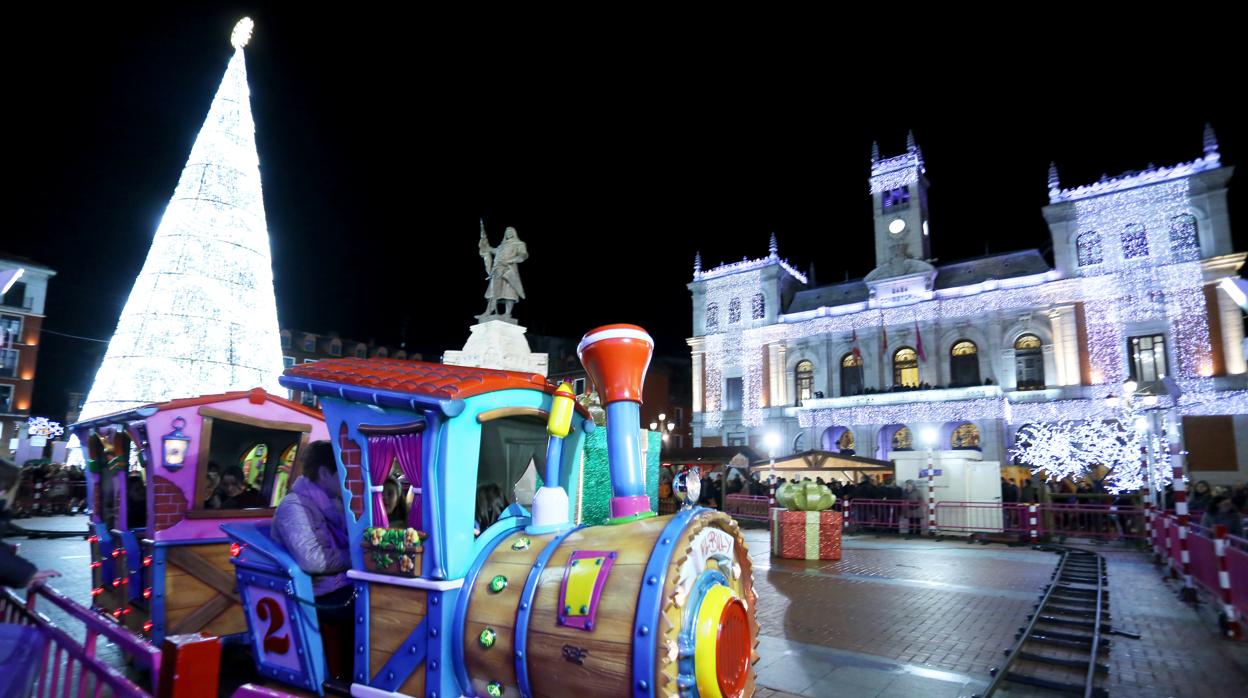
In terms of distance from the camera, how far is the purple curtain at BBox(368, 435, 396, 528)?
3.83 meters

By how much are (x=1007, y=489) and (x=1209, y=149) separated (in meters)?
21.9

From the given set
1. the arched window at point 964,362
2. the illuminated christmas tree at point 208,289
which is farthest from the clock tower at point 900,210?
the illuminated christmas tree at point 208,289

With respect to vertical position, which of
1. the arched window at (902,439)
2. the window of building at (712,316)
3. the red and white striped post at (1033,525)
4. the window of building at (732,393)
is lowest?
the red and white striped post at (1033,525)

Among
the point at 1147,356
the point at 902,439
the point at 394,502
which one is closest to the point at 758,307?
the point at 902,439

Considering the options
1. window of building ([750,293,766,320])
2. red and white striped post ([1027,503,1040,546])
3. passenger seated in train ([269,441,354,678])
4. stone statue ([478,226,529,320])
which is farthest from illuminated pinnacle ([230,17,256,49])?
window of building ([750,293,766,320])

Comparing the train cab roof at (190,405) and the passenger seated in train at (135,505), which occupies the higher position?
the train cab roof at (190,405)

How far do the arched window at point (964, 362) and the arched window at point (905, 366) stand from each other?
179 cm

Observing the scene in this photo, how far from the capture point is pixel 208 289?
1401cm

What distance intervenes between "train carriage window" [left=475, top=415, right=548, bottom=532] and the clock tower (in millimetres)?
34295

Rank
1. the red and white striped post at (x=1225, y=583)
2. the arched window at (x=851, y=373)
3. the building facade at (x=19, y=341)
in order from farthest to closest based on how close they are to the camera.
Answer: the building facade at (x=19, y=341)
the arched window at (x=851, y=373)
the red and white striped post at (x=1225, y=583)

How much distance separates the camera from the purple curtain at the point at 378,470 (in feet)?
12.6

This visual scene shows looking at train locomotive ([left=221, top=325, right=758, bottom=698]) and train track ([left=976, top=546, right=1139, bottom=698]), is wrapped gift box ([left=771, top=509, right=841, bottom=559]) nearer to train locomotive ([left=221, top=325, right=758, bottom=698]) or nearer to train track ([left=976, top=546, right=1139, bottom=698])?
train track ([left=976, top=546, right=1139, bottom=698])

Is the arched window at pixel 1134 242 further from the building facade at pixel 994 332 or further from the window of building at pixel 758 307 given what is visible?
the window of building at pixel 758 307

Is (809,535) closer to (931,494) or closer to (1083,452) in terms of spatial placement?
(931,494)
